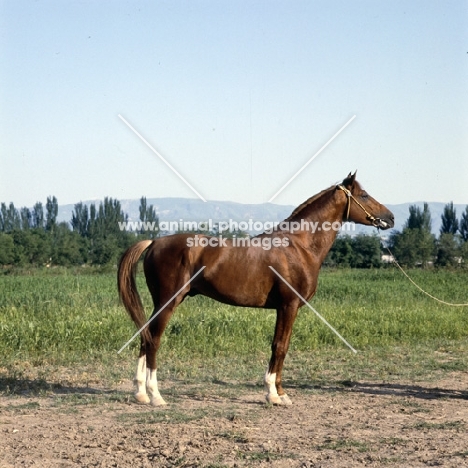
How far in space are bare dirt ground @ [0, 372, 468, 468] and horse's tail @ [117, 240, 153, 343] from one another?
102 centimetres

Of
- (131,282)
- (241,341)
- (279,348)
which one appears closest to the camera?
(279,348)

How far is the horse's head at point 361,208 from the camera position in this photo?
26.3ft

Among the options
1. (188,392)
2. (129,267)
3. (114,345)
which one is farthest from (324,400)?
(114,345)

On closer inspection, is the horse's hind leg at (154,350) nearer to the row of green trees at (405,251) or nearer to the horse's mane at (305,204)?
the horse's mane at (305,204)

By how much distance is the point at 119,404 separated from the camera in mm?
7363

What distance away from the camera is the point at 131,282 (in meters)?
7.83

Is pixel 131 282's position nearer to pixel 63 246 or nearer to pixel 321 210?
pixel 321 210

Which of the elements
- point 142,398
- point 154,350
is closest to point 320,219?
point 154,350

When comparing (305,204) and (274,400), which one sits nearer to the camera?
(274,400)

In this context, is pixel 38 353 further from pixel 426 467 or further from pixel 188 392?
pixel 426 467

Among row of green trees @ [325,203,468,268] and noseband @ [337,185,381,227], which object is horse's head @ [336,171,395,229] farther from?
row of green trees @ [325,203,468,268]

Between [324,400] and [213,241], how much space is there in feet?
7.42

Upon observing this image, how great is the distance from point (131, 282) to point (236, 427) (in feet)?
7.93

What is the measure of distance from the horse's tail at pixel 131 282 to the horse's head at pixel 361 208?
2.46 metres
